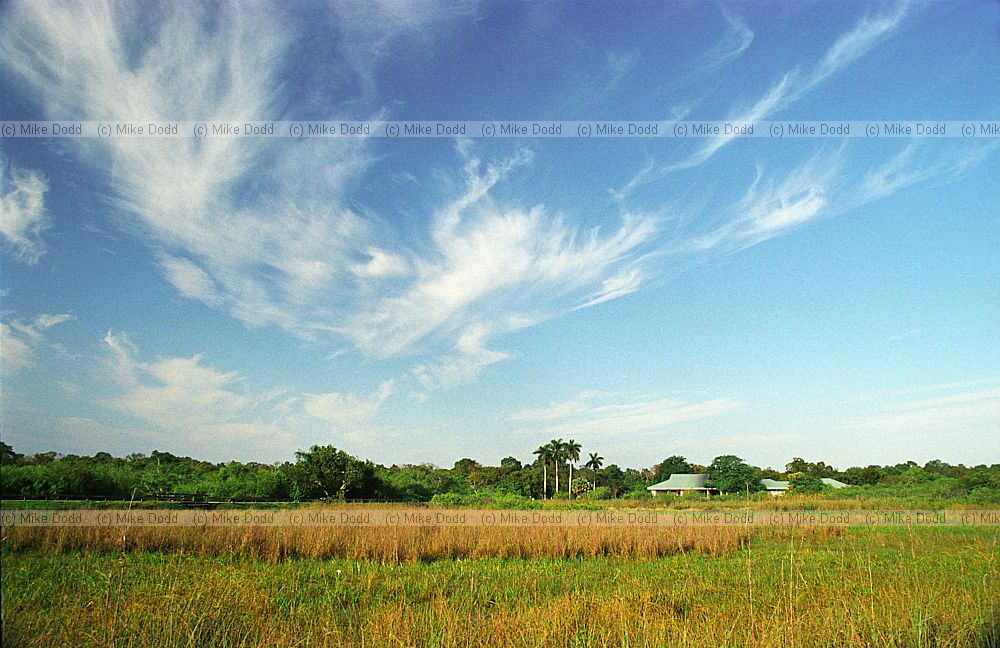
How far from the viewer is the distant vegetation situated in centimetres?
1131

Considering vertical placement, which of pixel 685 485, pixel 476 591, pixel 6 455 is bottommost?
pixel 685 485

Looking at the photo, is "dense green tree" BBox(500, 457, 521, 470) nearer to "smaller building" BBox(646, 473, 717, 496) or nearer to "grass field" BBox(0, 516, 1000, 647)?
"smaller building" BBox(646, 473, 717, 496)

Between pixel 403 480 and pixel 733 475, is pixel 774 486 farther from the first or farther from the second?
pixel 403 480

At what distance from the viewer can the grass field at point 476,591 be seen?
183 inches

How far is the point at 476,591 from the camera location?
294 inches

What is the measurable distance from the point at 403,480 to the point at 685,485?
2214 cm

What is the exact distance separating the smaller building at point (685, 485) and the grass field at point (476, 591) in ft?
115

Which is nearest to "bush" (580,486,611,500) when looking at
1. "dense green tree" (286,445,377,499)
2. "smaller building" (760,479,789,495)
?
"smaller building" (760,479,789,495)

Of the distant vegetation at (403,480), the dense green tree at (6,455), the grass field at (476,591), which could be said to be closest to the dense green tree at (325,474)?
the distant vegetation at (403,480)

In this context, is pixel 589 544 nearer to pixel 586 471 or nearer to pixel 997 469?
pixel 997 469

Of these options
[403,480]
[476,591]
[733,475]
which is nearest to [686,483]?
[733,475]

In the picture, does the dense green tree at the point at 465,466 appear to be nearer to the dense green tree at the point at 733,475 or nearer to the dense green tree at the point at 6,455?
the dense green tree at the point at 733,475

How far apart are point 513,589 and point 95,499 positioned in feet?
34.2

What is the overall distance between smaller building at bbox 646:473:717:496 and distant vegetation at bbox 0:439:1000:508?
0.74 meters
